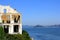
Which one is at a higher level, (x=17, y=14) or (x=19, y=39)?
(x=17, y=14)

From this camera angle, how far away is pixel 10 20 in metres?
58.2

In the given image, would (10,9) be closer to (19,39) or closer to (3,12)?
(3,12)

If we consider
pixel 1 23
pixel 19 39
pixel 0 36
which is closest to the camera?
pixel 0 36

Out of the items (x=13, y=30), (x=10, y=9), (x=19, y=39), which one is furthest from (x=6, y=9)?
(x=19, y=39)

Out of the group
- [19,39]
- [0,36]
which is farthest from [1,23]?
[0,36]

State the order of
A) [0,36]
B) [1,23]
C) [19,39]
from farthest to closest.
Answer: [1,23] < [19,39] < [0,36]

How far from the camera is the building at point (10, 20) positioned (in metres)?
57.1

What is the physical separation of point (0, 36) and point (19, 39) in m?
12.4

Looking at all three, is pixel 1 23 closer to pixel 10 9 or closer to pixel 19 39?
pixel 10 9

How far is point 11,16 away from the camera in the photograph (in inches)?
2287

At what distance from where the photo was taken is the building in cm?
5712

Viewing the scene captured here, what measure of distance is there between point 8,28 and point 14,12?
11.6 feet

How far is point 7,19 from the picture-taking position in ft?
192

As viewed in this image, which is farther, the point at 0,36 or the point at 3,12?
the point at 3,12
